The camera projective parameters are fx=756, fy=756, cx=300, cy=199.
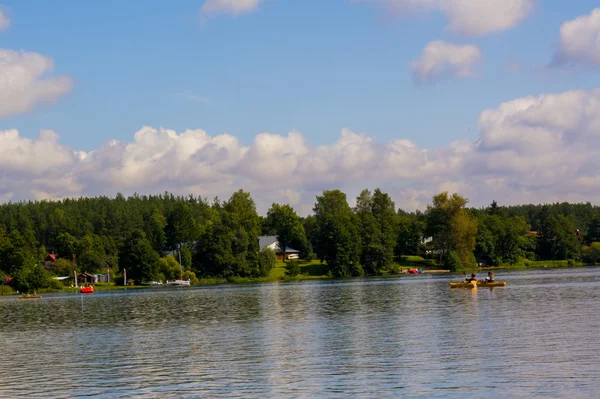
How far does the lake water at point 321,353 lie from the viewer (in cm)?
2864

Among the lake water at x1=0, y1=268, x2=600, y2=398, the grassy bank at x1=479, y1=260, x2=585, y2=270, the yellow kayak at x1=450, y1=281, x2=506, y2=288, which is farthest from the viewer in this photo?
the grassy bank at x1=479, y1=260, x2=585, y2=270

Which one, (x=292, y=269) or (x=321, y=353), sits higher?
(x=292, y=269)

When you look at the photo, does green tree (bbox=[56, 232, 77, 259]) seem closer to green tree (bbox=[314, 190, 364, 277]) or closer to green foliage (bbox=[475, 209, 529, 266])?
green tree (bbox=[314, 190, 364, 277])

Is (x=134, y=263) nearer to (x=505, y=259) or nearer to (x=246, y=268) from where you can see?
(x=246, y=268)

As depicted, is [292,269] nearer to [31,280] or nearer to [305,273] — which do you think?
[305,273]

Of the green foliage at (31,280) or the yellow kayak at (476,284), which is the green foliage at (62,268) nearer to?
the green foliage at (31,280)

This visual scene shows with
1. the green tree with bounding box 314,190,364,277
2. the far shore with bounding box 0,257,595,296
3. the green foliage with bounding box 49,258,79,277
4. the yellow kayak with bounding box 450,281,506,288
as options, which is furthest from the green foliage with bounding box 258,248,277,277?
the yellow kayak with bounding box 450,281,506,288

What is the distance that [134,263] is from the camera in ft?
518

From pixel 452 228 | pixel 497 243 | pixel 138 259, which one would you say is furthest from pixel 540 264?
pixel 138 259

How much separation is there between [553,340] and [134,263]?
422 ft

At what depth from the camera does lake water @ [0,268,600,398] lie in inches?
1128

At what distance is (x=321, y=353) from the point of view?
3797 centimetres

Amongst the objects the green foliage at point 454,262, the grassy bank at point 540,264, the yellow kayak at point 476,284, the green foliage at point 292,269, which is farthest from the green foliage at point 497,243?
the yellow kayak at point 476,284

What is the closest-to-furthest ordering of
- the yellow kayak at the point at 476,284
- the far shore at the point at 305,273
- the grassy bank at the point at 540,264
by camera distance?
the yellow kayak at the point at 476,284, the far shore at the point at 305,273, the grassy bank at the point at 540,264
